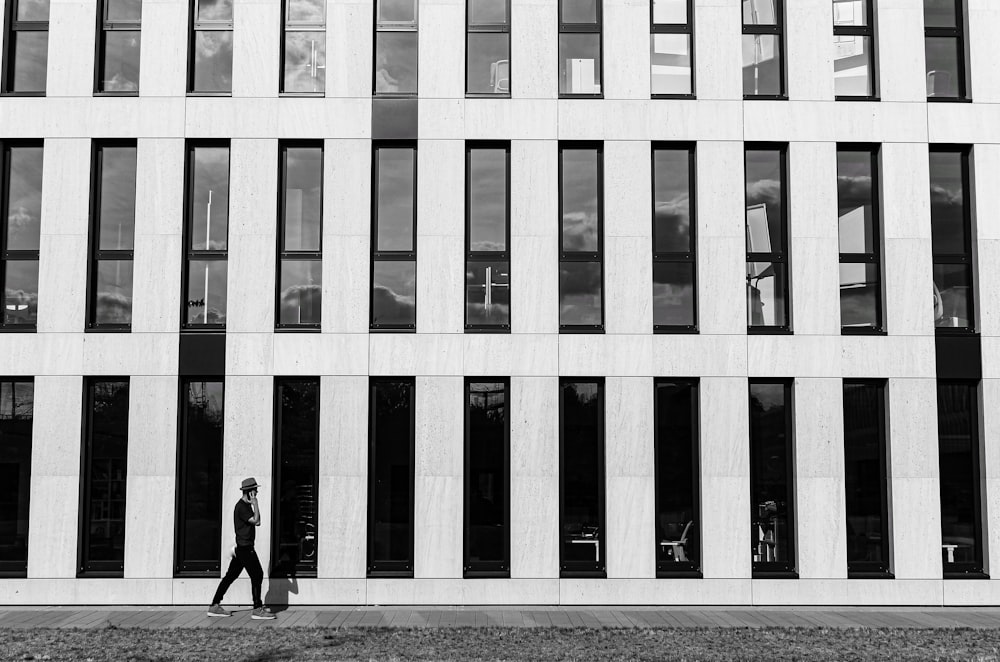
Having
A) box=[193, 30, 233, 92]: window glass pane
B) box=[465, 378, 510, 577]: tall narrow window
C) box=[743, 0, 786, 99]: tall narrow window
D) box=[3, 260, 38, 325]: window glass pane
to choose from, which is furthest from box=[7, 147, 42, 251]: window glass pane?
box=[743, 0, 786, 99]: tall narrow window

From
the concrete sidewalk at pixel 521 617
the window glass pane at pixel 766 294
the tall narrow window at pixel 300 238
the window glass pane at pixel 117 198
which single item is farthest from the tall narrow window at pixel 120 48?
the window glass pane at pixel 766 294

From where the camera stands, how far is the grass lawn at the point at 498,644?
10586 mm

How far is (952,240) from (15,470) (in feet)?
51.8

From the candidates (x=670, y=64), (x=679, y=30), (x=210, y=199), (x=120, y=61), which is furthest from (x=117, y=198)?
(x=679, y=30)

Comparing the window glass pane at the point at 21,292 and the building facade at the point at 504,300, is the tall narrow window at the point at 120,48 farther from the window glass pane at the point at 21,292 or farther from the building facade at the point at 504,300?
the window glass pane at the point at 21,292

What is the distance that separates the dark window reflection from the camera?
14.3 m

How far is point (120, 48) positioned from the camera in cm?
1515

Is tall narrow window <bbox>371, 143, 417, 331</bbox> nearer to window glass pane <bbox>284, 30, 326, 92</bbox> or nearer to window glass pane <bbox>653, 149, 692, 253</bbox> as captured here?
window glass pane <bbox>284, 30, 326, 92</bbox>

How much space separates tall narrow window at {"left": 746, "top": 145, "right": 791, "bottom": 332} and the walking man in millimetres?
8424

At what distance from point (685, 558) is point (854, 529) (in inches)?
109

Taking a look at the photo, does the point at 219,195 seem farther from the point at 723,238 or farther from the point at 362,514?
the point at 723,238

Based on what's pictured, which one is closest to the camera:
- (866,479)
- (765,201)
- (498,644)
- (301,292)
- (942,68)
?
(498,644)

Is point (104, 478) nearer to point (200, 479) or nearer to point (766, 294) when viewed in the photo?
point (200, 479)

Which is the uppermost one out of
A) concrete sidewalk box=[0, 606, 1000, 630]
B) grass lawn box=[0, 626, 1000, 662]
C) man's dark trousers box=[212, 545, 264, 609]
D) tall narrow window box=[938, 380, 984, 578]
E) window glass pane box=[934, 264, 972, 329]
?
window glass pane box=[934, 264, 972, 329]
